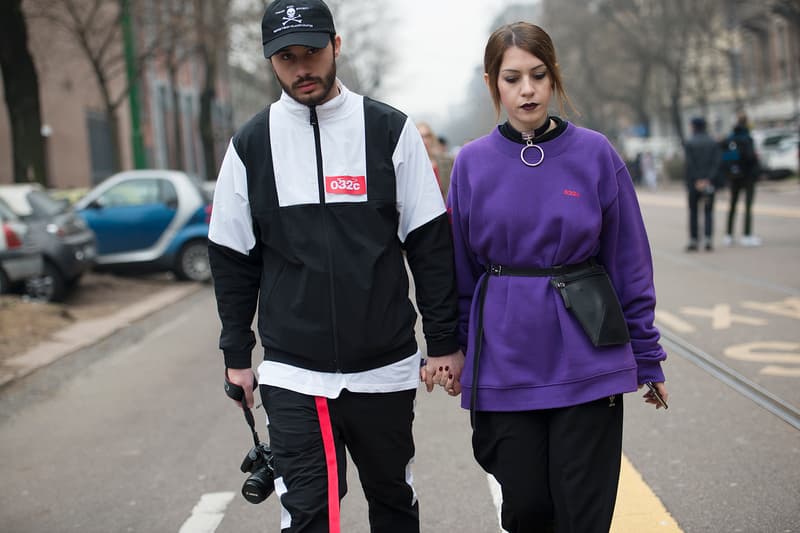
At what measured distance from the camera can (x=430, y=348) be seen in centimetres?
313

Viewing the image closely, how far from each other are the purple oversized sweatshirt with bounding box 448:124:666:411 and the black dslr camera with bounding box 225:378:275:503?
0.65 meters

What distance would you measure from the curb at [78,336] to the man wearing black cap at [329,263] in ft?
19.0

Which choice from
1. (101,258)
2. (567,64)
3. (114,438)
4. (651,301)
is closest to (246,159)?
(651,301)

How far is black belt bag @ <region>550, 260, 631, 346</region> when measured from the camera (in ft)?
9.44

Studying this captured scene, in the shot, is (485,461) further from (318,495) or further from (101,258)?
(101,258)

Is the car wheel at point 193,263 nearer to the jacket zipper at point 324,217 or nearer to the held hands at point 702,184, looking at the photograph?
the held hands at point 702,184

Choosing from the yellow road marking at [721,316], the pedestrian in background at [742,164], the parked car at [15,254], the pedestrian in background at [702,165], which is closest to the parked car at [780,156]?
the pedestrian in background at [742,164]

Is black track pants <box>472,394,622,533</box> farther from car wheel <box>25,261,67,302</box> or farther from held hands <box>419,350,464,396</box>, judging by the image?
car wheel <box>25,261,67,302</box>

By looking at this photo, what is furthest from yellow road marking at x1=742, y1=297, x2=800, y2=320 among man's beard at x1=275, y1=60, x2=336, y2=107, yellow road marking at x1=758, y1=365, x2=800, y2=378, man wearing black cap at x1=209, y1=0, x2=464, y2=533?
man's beard at x1=275, y1=60, x2=336, y2=107

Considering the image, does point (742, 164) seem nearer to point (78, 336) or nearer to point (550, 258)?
point (78, 336)

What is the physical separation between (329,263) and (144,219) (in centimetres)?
1245

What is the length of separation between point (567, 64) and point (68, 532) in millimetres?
54088

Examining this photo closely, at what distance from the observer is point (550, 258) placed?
294 centimetres

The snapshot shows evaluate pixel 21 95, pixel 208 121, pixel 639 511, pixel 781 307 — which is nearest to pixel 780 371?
pixel 781 307
